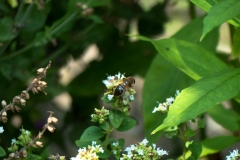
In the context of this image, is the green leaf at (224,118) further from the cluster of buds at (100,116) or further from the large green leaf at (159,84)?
the cluster of buds at (100,116)

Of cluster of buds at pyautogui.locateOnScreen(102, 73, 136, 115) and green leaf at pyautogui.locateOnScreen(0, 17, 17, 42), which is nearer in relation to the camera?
cluster of buds at pyautogui.locateOnScreen(102, 73, 136, 115)

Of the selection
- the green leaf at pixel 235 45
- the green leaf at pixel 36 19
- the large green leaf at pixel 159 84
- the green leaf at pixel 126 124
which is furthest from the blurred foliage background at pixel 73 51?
the green leaf at pixel 126 124

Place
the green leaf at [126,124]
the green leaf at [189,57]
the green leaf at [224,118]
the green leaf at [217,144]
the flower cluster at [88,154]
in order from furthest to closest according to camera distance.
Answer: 1. the green leaf at [224,118]
2. the green leaf at [217,144]
3. the green leaf at [189,57]
4. the green leaf at [126,124]
5. the flower cluster at [88,154]

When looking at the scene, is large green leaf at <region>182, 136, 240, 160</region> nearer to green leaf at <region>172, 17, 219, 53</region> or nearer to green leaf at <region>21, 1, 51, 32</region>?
green leaf at <region>172, 17, 219, 53</region>

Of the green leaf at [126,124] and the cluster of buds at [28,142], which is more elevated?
the green leaf at [126,124]

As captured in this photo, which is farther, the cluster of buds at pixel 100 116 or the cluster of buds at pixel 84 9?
the cluster of buds at pixel 84 9

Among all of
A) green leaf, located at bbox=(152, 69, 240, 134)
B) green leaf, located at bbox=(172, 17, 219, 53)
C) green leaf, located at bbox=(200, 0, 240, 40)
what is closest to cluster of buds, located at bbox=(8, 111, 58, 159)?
green leaf, located at bbox=(152, 69, 240, 134)

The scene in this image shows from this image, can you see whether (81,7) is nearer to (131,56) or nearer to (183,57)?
(183,57)

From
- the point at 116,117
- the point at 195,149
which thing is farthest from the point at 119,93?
the point at 195,149
